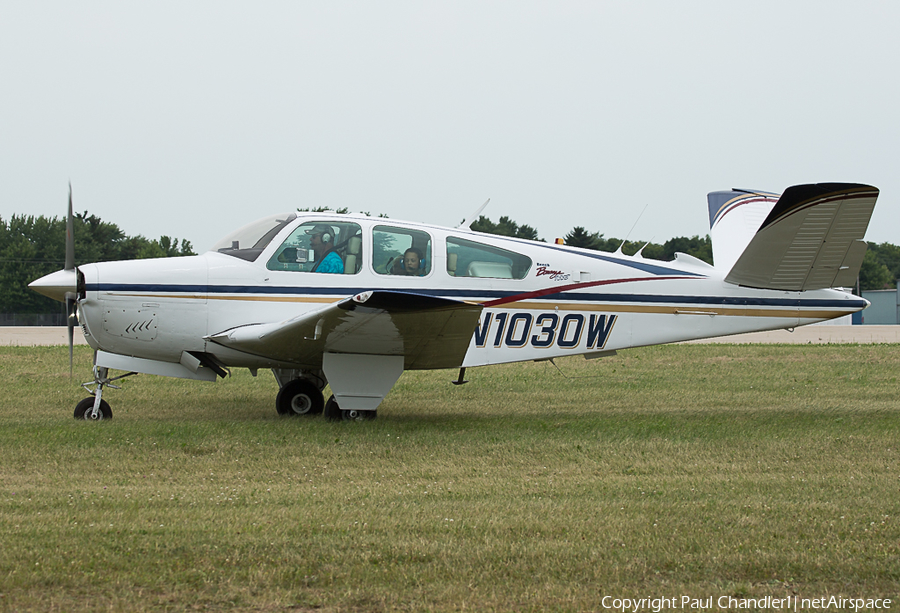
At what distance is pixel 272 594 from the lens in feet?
11.5

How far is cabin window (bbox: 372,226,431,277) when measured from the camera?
8.91 meters

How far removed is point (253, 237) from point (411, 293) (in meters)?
2.21

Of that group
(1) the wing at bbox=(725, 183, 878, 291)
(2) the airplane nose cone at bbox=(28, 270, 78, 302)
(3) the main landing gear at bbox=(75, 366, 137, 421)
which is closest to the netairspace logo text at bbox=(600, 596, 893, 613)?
(1) the wing at bbox=(725, 183, 878, 291)

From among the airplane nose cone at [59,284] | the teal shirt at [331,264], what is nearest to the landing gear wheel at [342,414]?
the teal shirt at [331,264]

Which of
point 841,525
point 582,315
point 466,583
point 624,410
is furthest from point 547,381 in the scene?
point 466,583

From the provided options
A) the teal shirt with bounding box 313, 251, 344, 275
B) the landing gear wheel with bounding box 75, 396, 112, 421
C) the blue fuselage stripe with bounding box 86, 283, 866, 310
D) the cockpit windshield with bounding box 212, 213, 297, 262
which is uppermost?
the cockpit windshield with bounding box 212, 213, 297, 262

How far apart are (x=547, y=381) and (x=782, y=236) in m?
5.18

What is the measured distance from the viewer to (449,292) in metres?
8.98

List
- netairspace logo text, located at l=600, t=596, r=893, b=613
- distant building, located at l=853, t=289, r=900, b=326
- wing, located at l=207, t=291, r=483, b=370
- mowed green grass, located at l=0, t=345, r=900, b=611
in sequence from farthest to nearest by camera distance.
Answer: distant building, located at l=853, t=289, r=900, b=326, wing, located at l=207, t=291, r=483, b=370, mowed green grass, located at l=0, t=345, r=900, b=611, netairspace logo text, located at l=600, t=596, r=893, b=613

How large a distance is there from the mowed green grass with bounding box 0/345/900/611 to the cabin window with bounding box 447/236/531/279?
172 cm

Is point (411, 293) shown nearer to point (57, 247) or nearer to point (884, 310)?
point (57, 247)

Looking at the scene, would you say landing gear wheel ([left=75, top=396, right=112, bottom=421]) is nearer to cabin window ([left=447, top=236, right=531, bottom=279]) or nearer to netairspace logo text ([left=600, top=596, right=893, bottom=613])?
cabin window ([left=447, top=236, right=531, bottom=279])

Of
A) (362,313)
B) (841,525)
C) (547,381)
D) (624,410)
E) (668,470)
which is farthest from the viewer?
(547,381)

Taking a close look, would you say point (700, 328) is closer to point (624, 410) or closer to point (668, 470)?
point (624, 410)
